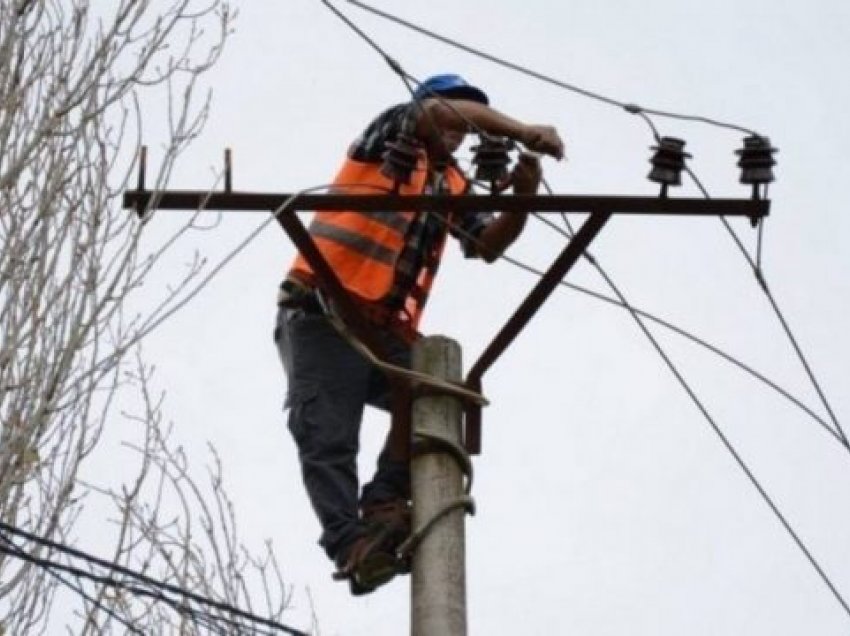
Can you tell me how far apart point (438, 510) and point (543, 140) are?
1.20m

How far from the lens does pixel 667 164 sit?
16.9 feet

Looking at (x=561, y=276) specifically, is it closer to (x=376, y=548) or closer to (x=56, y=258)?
(x=376, y=548)

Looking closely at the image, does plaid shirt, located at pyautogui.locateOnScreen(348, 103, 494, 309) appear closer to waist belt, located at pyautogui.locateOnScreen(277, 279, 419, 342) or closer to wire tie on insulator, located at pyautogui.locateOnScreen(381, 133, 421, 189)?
waist belt, located at pyautogui.locateOnScreen(277, 279, 419, 342)

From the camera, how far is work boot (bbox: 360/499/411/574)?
487cm

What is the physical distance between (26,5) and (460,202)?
286cm

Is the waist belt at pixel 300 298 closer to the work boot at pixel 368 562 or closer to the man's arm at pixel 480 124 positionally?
the man's arm at pixel 480 124

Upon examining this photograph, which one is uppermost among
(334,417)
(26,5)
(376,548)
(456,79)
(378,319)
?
(26,5)

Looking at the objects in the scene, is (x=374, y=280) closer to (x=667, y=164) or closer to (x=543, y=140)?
(x=543, y=140)

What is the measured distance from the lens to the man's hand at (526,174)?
524cm

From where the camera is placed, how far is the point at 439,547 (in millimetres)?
4605

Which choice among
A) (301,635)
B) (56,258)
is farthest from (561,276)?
(56,258)

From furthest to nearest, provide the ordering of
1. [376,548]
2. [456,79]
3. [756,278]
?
[756,278] < [456,79] < [376,548]

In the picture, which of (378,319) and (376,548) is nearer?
(376,548)

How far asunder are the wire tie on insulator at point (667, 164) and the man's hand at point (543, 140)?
0.27m
